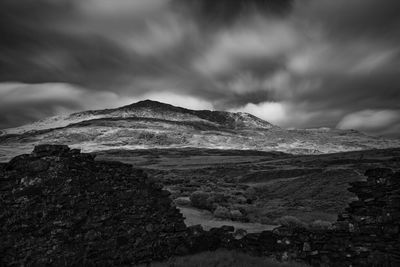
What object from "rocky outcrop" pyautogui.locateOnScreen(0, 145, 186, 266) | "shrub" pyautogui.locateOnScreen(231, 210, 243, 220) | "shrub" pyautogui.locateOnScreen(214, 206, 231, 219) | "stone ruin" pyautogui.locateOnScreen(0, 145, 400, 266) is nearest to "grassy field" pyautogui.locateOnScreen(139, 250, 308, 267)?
"stone ruin" pyautogui.locateOnScreen(0, 145, 400, 266)

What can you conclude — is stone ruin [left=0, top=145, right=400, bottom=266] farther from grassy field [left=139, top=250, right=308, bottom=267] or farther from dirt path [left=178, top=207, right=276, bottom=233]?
dirt path [left=178, top=207, right=276, bottom=233]

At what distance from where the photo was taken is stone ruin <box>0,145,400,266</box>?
35.0 ft

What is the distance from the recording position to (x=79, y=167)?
39.7ft

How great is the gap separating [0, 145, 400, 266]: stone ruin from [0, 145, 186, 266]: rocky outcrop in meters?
0.03

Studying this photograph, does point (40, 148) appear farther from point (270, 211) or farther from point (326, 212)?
point (326, 212)

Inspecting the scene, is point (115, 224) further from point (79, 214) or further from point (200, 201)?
point (200, 201)

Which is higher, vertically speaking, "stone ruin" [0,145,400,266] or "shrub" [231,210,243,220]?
"stone ruin" [0,145,400,266]

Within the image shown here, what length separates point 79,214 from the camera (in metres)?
11.5

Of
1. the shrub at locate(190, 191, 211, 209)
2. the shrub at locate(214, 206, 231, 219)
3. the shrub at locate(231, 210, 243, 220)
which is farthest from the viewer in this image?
the shrub at locate(190, 191, 211, 209)

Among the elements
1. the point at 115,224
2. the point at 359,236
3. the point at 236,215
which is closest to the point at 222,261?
the point at 115,224

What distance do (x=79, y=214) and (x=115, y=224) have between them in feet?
4.26

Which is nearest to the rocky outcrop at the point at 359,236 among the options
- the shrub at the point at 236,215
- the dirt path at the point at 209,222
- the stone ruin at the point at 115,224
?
the stone ruin at the point at 115,224

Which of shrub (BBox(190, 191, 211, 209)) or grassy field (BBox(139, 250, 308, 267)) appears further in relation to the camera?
shrub (BBox(190, 191, 211, 209))

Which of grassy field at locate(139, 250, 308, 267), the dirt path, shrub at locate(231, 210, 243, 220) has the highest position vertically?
grassy field at locate(139, 250, 308, 267)
